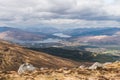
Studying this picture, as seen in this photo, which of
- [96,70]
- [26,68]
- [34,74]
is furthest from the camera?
[26,68]

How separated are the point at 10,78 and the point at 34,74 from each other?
4700 mm

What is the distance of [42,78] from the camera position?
4991 centimetres

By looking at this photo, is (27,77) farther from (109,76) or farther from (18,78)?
(109,76)

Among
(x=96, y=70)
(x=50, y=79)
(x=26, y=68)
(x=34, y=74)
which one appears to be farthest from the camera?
(x=26, y=68)

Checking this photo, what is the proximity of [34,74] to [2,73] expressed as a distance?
6.74 meters

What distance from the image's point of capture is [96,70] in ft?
191

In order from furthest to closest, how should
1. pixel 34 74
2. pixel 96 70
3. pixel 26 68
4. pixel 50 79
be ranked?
pixel 26 68 → pixel 96 70 → pixel 34 74 → pixel 50 79

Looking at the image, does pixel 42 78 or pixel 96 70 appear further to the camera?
pixel 96 70

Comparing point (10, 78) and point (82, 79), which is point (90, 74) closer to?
point (82, 79)

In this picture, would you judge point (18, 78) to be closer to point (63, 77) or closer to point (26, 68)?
point (63, 77)

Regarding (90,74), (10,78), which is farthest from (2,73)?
(90,74)

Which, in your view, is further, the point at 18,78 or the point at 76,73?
the point at 76,73

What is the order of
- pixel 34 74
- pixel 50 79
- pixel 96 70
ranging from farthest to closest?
pixel 96 70, pixel 34 74, pixel 50 79

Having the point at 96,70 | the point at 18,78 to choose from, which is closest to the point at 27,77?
the point at 18,78
